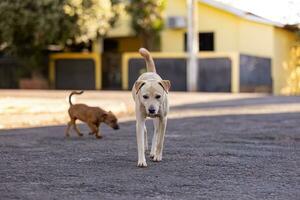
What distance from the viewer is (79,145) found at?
9.38 metres

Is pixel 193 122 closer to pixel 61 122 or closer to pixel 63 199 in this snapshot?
pixel 61 122

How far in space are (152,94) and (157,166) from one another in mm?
799

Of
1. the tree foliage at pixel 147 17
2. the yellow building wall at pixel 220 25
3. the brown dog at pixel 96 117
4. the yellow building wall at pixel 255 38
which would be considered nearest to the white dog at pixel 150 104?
the brown dog at pixel 96 117

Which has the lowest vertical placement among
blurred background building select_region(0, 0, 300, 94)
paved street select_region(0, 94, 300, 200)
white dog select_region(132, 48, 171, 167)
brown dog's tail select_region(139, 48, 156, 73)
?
paved street select_region(0, 94, 300, 200)

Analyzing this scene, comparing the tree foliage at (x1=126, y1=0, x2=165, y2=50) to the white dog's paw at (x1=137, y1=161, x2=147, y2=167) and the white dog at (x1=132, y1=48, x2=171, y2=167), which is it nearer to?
the white dog at (x1=132, y1=48, x2=171, y2=167)

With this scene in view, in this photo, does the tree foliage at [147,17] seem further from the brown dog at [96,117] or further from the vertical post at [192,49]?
the brown dog at [96,117]

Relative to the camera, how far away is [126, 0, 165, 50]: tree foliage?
3095 centimetres

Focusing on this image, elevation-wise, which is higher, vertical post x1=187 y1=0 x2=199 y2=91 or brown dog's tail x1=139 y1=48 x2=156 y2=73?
vertical post x1=187 y1=0 x2=199 y2=91

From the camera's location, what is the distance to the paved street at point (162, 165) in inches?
227

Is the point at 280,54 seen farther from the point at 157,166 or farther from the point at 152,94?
the point at 152,94

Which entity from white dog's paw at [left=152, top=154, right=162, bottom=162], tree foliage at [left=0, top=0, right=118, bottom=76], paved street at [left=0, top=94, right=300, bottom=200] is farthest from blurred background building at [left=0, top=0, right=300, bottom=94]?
white dog's paw at [left=152, top=154, right=162, bottom=162]

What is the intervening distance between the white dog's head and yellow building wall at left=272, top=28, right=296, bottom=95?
2492 centimetres

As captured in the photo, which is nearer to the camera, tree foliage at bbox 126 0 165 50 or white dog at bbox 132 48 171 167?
white dog at bbox 132 48 171 167

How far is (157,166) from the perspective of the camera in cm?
725
